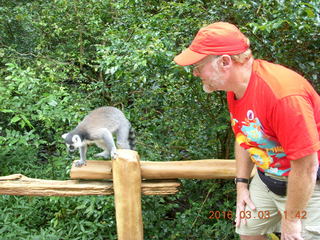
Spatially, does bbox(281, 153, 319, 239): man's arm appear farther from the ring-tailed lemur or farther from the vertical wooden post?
the ring-tailed lemur

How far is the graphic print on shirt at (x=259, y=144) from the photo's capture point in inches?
49.8

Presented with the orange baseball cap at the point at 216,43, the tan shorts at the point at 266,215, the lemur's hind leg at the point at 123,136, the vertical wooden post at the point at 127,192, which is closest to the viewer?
the orange baseball cap at the point at 216,43

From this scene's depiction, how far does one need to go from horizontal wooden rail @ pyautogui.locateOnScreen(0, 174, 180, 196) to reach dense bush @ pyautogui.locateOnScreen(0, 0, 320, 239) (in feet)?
2.04

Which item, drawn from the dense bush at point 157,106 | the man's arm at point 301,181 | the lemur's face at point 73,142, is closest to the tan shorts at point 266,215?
the man's arm at point 301,181

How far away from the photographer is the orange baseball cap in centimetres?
121

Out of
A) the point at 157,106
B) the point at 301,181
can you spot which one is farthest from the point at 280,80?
the point at 157,106

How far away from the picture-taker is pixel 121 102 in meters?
3.51

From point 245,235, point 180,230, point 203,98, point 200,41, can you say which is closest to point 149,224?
point 180,230

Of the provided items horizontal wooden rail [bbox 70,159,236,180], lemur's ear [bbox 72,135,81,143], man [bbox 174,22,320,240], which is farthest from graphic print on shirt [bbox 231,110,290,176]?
lemur's ear [bbox 72,135,81,143]

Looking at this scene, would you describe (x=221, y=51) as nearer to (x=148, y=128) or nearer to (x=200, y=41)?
(x=200, y=41)

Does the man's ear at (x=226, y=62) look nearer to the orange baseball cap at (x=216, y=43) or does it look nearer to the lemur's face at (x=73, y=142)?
the orange baseball cap at (x=216, y=43)

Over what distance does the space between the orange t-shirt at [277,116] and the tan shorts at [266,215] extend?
0.59ft

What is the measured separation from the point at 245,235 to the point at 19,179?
1373 mm

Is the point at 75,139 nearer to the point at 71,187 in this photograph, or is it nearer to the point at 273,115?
the point at 71,187
